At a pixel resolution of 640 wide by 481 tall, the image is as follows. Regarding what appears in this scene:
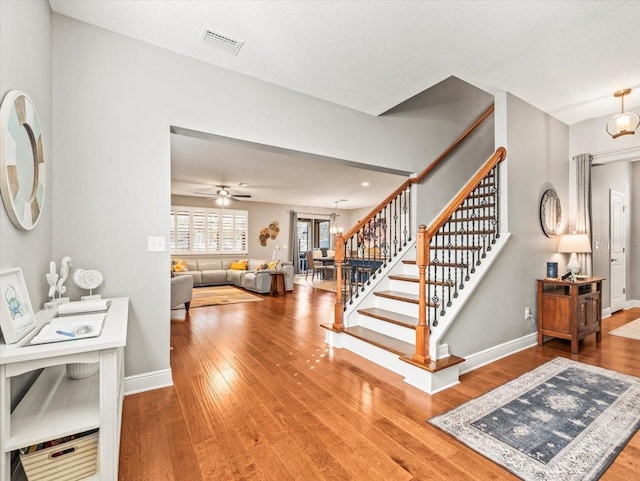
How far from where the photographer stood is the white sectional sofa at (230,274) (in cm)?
756

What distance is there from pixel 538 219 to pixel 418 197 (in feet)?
4.70

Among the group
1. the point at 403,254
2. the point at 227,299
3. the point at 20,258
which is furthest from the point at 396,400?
the point at 227,299

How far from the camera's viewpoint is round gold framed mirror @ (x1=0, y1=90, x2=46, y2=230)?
1413 millimetres

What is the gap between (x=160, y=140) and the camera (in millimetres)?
2576

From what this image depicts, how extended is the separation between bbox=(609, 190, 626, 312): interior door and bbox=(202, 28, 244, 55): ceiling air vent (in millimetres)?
6197

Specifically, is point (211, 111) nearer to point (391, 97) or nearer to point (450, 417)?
point (391, 97)

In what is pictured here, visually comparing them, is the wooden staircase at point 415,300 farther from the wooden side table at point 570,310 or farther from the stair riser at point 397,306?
the wooden side table at point 570,310

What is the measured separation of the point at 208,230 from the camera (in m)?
9.77

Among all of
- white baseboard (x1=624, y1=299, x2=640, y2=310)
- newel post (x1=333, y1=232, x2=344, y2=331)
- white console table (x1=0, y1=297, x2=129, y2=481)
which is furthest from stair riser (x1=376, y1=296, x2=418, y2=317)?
white baseboard (x1=624, y1=299, x2=640, y2=310)

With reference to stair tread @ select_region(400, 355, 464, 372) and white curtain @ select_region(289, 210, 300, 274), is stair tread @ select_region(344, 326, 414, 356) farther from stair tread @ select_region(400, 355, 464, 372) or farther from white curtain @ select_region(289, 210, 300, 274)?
white curtain @ select_region(289, 210, 300, 274)

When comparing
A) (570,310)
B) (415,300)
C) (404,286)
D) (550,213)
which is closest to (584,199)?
Answer: (550,213)

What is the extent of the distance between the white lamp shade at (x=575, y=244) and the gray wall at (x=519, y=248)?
0.36 feet

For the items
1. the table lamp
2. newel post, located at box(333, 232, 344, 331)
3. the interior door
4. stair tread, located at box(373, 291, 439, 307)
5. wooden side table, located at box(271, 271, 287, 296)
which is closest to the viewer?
stair tread, located at box(373, 291, 439, 307)

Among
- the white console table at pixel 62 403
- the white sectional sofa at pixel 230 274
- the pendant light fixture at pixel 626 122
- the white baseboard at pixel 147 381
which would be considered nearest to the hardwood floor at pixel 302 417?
the white baseboard at pixel 147 381
